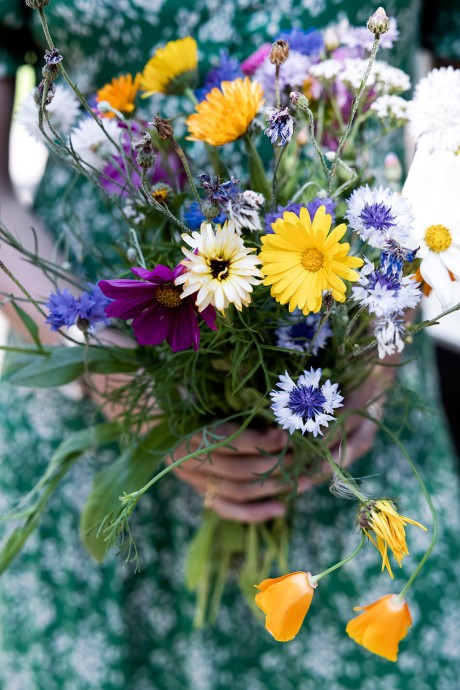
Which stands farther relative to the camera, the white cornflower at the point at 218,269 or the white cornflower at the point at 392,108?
the white cornflower at the point at 392,108

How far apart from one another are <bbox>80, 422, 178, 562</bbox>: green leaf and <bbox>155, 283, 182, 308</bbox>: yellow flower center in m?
0.13

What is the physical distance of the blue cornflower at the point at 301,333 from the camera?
34 centimetres

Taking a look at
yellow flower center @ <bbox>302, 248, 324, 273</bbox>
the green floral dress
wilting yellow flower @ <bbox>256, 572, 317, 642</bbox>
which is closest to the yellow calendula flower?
yellow flower center @ <bbox>302, 248, 324, 273</bbox>

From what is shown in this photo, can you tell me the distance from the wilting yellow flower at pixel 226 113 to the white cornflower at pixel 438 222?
0.25ft

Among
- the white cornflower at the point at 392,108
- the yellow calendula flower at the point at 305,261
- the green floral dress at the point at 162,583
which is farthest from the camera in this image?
the green floral dress at the point at 162,583

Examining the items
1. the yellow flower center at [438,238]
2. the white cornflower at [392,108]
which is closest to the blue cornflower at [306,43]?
the white cornflower at [392,108]

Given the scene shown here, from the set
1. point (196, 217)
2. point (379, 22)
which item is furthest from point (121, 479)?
point (379, 22)

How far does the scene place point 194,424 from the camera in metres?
0.42

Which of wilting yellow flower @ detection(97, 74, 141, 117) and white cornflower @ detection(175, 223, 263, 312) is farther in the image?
wilting yellow flower @ detection(97, 74, 141, 117)

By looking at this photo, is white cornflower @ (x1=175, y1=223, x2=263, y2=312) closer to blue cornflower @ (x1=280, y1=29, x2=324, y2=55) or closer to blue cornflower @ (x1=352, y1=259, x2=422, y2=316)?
blue cornflower @ (x1=352, y1=259, x2=422, y2=316)

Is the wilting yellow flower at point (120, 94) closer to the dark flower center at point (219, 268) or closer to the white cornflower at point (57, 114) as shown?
the white cornflower at point (57, 114)

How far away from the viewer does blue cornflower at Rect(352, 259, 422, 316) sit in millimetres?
259

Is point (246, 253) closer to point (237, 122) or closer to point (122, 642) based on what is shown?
point (237, 122)

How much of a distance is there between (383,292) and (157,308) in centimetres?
9
